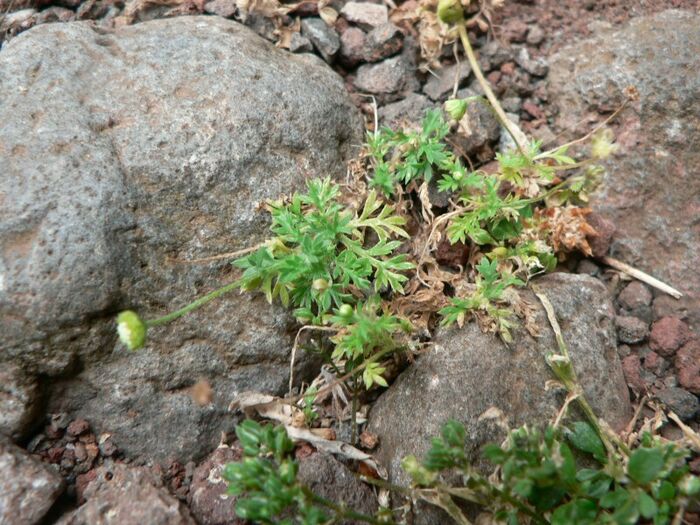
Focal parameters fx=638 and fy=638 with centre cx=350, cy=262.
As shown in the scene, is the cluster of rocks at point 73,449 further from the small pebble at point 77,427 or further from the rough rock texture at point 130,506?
the rough rock texture at point 130,506

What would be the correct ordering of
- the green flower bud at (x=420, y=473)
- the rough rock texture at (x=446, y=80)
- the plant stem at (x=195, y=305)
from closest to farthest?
the green flower bud at (x=420, y=473), the plant stem at (x=195, y=305), the rough rock texture at (x=446, y=80)

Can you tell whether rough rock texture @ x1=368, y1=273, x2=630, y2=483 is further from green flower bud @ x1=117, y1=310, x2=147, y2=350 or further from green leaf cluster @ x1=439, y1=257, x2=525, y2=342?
green flower bud @ x1=117, y1=310, x2=147, y2=350

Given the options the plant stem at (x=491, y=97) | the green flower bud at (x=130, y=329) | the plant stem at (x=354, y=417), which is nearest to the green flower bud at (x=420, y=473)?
the plant stem at (x=354, y=417)

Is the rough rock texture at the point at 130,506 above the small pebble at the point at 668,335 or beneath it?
above

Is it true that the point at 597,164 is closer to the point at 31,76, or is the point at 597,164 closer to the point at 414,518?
the point at 414,518

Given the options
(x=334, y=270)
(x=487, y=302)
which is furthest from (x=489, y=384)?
(x=334, y=270)
